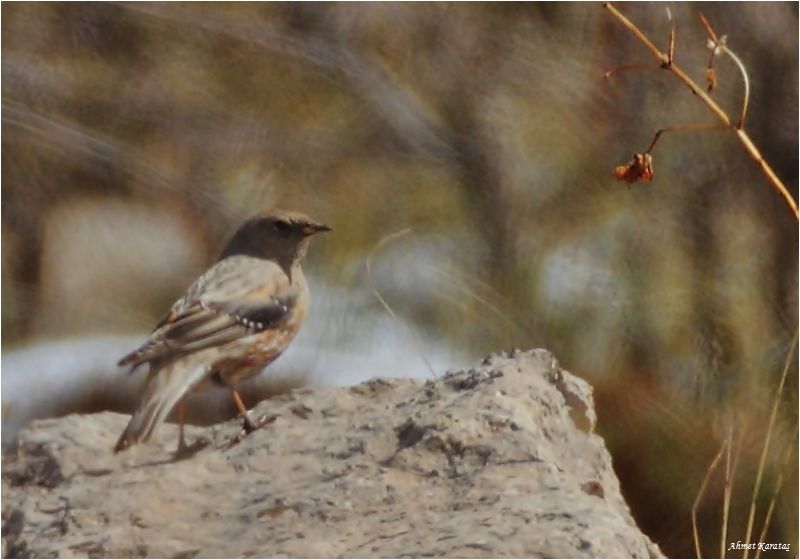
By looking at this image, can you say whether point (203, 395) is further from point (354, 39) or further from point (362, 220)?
point (354, 39)

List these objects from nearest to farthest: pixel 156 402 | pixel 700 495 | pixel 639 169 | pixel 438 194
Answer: pixel 639 169, pixel 156 402, pixel 700 495, pixel 438 194

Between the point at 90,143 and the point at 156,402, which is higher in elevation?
the point at 90,143

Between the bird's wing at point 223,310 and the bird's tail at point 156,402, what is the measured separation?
6cm

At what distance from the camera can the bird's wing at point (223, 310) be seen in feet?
15.0

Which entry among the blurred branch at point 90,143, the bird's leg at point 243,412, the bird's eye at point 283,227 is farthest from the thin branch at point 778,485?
the blurred branch at point 90,143

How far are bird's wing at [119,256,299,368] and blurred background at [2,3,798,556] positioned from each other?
0.18 m

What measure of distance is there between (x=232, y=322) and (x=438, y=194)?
1.04m

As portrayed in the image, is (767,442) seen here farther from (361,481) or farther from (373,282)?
(361,481)

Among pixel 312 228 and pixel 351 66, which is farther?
pixel 351 66

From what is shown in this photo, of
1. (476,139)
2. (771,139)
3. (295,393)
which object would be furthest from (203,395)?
(771,139)

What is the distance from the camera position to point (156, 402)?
445 cm

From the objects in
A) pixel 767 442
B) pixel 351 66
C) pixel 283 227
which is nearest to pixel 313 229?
pixel 283 227

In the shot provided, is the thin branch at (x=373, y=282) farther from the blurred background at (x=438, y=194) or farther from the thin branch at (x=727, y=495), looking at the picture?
the thin branch at (x=727, y=495)

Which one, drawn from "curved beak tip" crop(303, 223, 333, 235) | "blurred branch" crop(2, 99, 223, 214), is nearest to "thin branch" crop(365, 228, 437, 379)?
"curved beak tip" crop(303, 223, 333, 235)
